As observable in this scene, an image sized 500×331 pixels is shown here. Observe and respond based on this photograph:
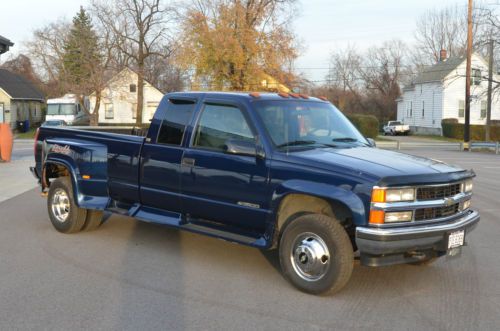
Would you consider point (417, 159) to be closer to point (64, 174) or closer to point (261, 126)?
point (261, 126)

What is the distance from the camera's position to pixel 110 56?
158 feet

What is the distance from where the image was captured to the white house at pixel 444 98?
54750mm

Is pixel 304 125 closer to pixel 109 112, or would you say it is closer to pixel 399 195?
pixel 399 195

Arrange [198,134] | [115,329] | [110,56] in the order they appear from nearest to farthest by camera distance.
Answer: [115,329] < [198,134] < [110,56]

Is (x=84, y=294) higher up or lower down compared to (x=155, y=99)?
lower down

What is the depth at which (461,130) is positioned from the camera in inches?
1912

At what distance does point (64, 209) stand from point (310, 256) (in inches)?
162

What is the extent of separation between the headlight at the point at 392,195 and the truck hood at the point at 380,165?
0.26ft

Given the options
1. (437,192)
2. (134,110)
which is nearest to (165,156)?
(437,192)

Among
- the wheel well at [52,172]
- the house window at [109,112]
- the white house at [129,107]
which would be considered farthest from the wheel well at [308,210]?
the house window at [109,112]

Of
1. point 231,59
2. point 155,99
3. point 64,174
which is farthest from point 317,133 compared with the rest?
point 155,99

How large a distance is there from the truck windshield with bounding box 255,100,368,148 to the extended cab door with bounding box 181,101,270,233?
0.78 ft

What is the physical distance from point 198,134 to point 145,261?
1593 millimetres

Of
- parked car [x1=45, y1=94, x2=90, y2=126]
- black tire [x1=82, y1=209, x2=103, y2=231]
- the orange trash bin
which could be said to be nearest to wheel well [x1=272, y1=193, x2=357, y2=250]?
black tire [x1=82, y1=209, x2=103, y2=231]
